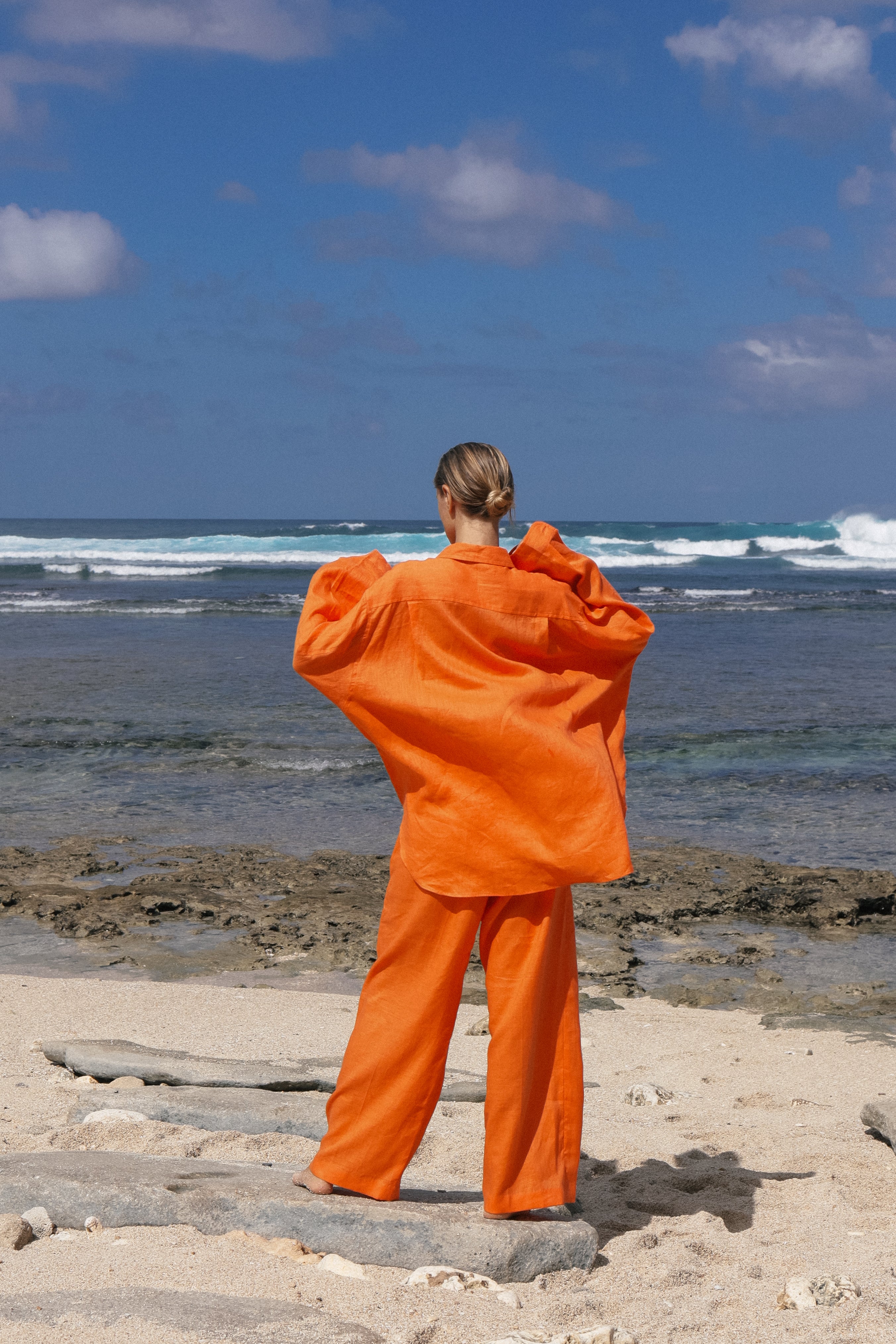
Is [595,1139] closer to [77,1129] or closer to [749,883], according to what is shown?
[77,1129]

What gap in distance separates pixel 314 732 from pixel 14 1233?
26.4 ft

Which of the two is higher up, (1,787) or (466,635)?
(466,635)

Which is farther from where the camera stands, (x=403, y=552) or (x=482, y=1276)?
(x=403, y=552)

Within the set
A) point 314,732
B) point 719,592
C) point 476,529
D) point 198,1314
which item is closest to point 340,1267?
point 198,1314

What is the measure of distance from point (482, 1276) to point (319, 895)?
140 inches

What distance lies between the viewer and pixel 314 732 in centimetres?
1062

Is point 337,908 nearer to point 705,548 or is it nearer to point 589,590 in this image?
point 589,590

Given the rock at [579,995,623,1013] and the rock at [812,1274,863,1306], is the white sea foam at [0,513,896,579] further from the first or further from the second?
the rock at [812,1274,863,1306]

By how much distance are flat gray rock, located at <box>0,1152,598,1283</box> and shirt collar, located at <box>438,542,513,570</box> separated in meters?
1.51

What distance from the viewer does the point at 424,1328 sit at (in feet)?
7.84

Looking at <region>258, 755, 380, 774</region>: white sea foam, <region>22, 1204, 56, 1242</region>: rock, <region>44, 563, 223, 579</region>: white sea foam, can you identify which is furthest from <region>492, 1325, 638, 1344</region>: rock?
<region>44, 563, 223, 579</region>: white sea foam

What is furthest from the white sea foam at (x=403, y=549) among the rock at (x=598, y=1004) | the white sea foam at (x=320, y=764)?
the rock at (x=598, y=1004)

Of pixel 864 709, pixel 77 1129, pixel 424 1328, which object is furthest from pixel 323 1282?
pixel 864 709

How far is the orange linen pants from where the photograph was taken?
2754 mm
